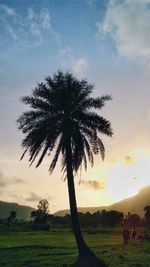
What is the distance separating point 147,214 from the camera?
141125 mm

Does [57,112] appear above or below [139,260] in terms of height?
above

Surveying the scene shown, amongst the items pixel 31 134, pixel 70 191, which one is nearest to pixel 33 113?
pixel 31 134

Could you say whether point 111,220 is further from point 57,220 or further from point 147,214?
point 57,220

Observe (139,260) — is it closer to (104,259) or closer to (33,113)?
(104,259)

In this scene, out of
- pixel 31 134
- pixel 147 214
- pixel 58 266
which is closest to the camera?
pixel 58 266

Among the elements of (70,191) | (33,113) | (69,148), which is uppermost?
(33,113)

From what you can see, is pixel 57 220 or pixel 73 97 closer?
pixel 73 97

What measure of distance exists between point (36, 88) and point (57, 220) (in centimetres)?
13068

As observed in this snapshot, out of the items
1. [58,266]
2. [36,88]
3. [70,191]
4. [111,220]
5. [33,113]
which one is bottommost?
[58,266]

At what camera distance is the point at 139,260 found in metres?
26.2

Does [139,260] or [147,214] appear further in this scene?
[147,214]

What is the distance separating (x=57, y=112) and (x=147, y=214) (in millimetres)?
114425

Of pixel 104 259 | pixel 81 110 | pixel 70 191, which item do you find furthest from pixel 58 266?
pixel 81 110

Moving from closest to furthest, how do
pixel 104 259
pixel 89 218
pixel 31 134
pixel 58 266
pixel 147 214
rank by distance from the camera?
1. pixel 58 266
2. pixel 104 259
3. pixel 31 134
4. pixel 147 214
5. pixel 89 218
